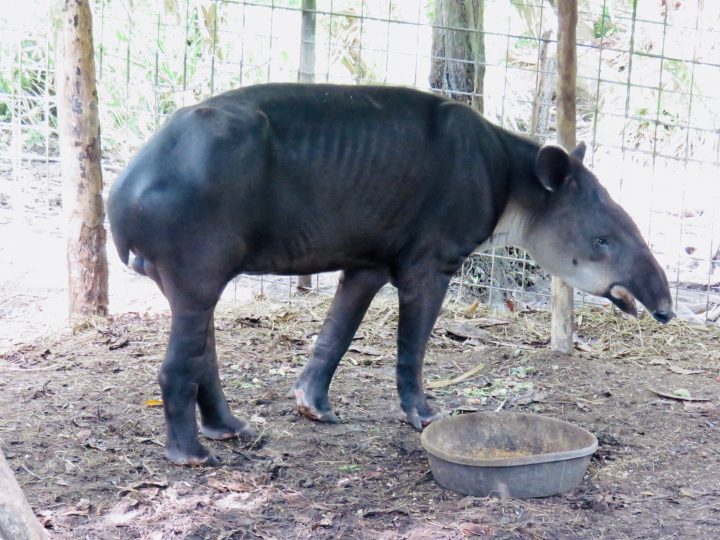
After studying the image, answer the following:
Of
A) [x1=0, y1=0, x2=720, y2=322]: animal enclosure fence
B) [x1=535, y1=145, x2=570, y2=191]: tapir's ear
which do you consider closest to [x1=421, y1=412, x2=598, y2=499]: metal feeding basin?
[x1=535, y1=145, x2=570, y2=191]: tapir's ear

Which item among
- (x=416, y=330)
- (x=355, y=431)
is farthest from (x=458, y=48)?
(x=355, y=431)

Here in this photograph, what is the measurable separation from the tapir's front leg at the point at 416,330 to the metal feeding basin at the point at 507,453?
399mm

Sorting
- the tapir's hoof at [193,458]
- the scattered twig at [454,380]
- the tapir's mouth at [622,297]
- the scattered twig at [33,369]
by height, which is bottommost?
the scattered twig at [33,369]

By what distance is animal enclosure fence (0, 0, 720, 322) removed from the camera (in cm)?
916

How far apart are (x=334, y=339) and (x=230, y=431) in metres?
0.87

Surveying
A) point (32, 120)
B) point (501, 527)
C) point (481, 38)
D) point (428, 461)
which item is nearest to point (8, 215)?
point (32, 120)

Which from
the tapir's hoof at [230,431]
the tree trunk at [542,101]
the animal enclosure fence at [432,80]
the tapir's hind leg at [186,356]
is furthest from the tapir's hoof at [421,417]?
the tree trunk at [542,101]

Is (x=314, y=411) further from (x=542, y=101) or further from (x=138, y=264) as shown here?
(x=542, y=101)

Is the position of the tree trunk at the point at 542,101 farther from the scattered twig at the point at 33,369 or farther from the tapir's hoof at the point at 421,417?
the scattered twig at the point at 33,369

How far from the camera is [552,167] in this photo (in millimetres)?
5477

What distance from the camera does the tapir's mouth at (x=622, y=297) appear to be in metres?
5.67

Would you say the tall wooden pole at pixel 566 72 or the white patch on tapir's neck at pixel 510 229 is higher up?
the tall wooden pole at pixel 566 72

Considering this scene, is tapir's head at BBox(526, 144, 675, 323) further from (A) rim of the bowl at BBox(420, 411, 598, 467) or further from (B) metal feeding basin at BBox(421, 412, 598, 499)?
(A) rim of the bowl at BBox(420, 411, 598, 467)

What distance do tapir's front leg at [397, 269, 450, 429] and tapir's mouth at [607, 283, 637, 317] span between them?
1.01 meters
